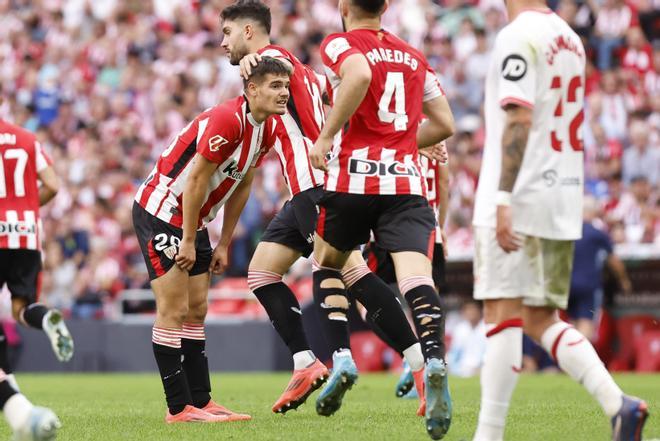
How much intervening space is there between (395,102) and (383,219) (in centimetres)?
64

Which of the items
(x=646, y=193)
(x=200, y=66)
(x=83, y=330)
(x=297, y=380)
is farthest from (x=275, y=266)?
(x=200, y=66)

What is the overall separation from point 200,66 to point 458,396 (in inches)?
525

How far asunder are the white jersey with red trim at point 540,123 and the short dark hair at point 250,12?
2.76m

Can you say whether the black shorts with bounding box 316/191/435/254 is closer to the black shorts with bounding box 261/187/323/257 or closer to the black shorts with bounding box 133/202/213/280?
the black shorts with bounding box 261/187/323/257

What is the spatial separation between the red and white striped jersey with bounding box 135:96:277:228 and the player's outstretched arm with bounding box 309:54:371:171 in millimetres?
1214

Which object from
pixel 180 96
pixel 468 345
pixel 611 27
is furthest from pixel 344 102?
pixel 180 96

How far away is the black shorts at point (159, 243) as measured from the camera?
26.3ft

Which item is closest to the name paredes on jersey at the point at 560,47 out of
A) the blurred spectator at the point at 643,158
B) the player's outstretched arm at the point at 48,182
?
the player's outstretched arm at the point at 48,182

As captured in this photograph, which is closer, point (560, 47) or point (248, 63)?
point (560, 47)

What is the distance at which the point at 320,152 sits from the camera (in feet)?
22.1

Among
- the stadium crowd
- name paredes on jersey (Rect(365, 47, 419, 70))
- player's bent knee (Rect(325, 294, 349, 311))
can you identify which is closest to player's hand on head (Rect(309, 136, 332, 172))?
name paredes on jersey (Rect(365, 47, 419, 70))

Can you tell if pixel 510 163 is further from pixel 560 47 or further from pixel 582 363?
pixel 582 363

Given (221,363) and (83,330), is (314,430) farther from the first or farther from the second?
(83,330)

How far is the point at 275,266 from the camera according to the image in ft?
27.8
